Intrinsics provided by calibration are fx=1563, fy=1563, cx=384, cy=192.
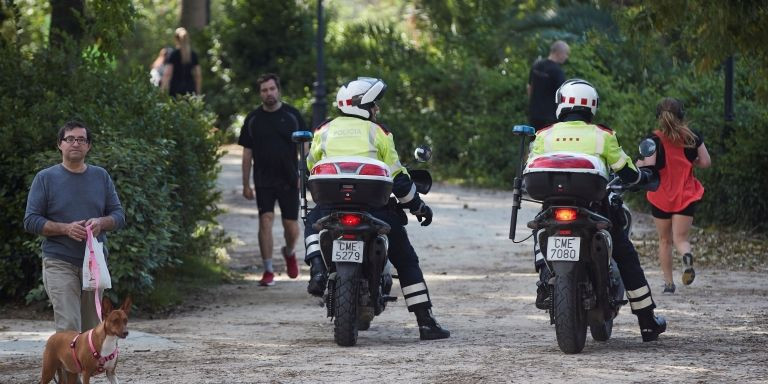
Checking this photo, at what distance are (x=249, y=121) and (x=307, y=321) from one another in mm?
2875

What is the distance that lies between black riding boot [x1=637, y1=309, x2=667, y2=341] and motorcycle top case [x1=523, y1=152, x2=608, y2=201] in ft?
3.27

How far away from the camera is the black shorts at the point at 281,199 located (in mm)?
13977

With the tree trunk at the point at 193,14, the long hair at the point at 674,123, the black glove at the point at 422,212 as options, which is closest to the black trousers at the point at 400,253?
the black glove at the point at 422,212

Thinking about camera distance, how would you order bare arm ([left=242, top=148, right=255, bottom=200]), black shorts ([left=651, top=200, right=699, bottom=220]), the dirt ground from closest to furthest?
the dirt ground < black shorts ([left=651, top=200, right=699, bottom=220]) < bare arm ([left=242, top=148, right=255, bottom=200])

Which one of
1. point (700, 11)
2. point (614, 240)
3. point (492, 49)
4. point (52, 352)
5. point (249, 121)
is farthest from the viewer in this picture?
point (492, 49)

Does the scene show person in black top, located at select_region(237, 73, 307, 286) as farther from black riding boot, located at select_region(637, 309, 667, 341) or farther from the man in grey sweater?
the man in grey sweater

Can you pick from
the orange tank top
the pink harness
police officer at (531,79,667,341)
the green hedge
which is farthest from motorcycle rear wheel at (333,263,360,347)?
the orange tank top

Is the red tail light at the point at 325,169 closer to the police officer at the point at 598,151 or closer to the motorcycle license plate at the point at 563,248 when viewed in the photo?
the police officer at the point at 598,151

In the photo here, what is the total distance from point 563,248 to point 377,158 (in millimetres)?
1443

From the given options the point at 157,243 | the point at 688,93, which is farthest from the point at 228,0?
the point at 157,243

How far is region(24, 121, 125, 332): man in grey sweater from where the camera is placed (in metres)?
8.52

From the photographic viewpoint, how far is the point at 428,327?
1034 cm

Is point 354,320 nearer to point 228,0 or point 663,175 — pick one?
point 663,175

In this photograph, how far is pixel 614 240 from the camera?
977 centimetres
